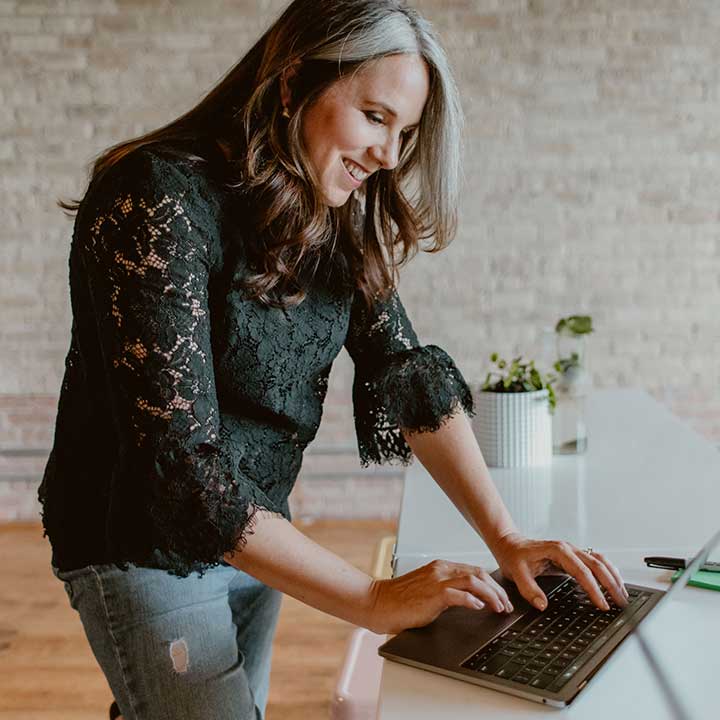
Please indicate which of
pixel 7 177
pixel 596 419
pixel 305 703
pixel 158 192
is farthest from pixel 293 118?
pixel 7 177

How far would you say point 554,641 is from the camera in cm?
102

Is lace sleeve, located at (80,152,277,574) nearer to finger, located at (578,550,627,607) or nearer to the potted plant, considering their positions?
finger, located at (578,550,627,607)

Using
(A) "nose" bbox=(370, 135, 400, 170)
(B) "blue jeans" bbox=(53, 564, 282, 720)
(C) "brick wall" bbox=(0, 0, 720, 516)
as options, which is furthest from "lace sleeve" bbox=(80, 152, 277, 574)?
(C) "brick wall" bbox=(0, 0, 720, 516)

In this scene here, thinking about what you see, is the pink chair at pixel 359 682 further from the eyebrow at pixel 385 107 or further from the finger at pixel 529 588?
the eyebrow at pixel 385 107

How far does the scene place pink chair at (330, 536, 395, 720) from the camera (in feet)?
5.20

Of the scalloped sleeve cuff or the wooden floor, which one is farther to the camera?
the wooden floor

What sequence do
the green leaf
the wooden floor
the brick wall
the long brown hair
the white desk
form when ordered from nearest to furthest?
the white desk
the long brown hair
the green leaf
the wooden floor
the brick wall

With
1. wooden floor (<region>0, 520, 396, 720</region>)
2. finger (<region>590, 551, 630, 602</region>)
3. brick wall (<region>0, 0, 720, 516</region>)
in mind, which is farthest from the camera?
brick wall (<region>0, 0, 720, 516</region>)

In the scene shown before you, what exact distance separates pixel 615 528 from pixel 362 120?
29.8 inches

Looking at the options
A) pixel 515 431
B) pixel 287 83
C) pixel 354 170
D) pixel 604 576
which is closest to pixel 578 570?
pixel 604 576

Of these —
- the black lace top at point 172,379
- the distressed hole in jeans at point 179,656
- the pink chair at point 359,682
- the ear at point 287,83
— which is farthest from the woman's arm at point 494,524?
the ear at point 287,83

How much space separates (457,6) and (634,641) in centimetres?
347

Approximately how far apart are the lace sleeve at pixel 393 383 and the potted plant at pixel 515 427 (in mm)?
430

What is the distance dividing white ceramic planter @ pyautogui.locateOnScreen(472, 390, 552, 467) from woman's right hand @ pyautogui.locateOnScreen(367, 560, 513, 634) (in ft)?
2.96
